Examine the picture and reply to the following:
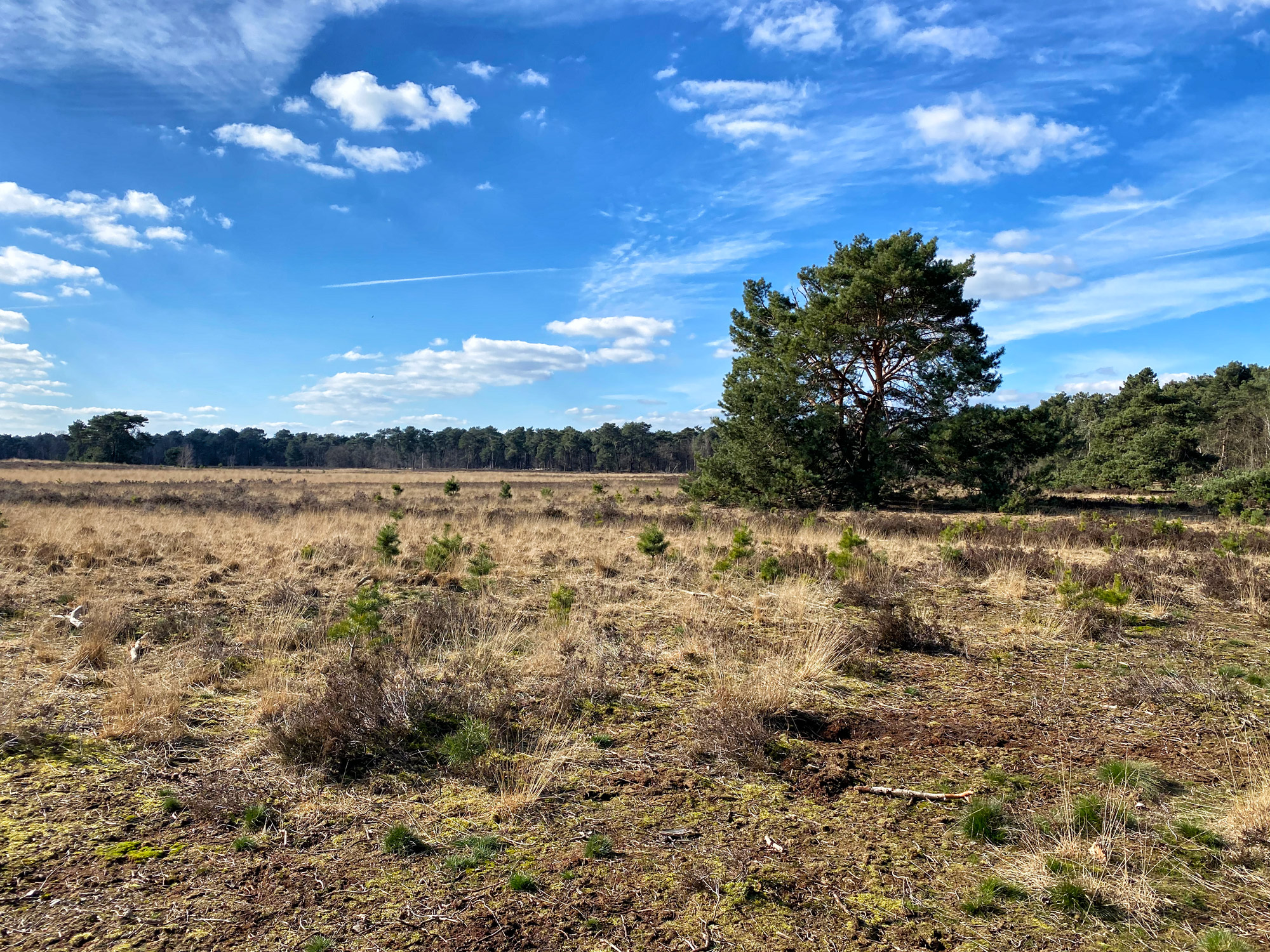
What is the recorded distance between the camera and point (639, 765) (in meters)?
4.36

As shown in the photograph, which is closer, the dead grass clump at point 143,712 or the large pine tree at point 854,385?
the dead grass clump at point 143,712

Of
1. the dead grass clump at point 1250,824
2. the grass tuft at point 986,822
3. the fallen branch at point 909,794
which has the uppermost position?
the dead grass clump at point 1250,824

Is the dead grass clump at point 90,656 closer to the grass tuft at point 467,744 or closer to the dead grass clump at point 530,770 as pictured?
the grass tuft at point 467,744

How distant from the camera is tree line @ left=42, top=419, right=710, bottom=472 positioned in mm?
108500

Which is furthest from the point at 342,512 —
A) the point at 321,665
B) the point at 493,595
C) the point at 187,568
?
the point at 321,665

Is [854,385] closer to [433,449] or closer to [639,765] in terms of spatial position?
[639,765]

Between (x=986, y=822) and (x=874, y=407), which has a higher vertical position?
(x=874, y=407)

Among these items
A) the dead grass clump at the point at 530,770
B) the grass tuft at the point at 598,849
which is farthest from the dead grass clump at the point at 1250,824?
the dead grass clump at the point at 530,770

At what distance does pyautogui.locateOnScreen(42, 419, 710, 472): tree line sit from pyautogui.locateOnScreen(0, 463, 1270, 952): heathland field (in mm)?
92561

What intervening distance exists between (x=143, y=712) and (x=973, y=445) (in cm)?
2323

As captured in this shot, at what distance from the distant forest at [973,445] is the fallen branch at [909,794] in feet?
65.5

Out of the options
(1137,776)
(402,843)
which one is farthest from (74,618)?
(1137,776)

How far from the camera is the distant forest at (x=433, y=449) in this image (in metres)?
109

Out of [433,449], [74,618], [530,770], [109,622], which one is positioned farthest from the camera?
[433,449]
